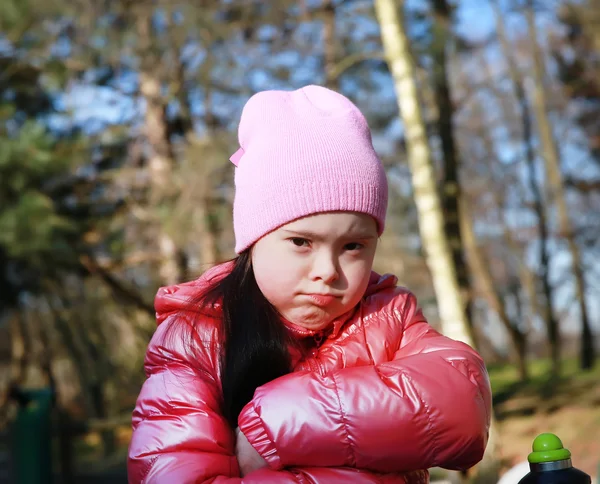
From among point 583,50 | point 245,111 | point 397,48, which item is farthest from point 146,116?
point 583,50

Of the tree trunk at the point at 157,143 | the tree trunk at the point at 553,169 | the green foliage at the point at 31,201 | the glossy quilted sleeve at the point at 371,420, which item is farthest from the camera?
the tree trunk at the point at 553,169

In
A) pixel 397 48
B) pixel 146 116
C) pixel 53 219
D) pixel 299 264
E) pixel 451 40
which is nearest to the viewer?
pixel 299 264

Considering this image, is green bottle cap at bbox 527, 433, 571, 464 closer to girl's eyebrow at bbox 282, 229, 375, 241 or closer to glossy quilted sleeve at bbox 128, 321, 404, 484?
glossy quilted sleeve at bbox 128, 321, 404, 484

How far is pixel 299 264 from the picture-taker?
72.7 inches

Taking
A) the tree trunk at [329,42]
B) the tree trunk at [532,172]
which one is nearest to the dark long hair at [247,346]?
the tree trunk at [329,42]

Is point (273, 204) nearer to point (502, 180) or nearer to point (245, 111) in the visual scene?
point (245, 111)

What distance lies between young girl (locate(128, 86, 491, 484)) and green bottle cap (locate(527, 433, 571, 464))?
0.40 feet

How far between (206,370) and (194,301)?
0.20 meters

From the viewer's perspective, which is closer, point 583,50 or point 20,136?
point 20,136

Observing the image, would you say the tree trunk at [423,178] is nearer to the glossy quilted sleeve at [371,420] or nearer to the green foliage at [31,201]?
the green foliage at [31,201]

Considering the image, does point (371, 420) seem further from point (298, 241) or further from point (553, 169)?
point (553, 169)

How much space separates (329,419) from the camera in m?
1.64

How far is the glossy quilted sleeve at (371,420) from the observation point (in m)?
1.64

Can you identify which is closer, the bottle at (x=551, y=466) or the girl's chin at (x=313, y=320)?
the bottle at (x=551, y=466)
